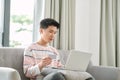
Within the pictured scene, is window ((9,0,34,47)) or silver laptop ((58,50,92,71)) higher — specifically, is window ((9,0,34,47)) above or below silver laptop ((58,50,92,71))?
above

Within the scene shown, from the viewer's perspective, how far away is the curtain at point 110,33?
3.11 metres

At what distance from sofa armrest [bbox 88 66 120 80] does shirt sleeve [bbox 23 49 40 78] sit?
0.70m

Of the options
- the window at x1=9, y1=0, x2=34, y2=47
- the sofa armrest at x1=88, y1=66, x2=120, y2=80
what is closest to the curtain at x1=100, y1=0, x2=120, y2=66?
the sofa armrest at x1=88, y1=66, x2=120, y2=80

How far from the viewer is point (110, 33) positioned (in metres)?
3.11

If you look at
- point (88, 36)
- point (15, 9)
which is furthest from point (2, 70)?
point (88, 36)

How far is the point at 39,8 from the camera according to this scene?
2.80 meters

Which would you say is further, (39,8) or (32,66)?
(39,8)

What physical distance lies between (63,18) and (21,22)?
56 centimetres

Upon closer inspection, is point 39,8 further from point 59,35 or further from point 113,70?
point 113,70

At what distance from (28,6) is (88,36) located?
92 centimetres

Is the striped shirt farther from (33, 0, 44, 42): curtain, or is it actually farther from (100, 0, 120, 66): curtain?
(100, 0, 120, 66): curtain

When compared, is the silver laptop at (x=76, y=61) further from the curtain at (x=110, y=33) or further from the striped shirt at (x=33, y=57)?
the curtain at (x=110, y=33)

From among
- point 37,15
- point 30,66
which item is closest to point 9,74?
point 30,66

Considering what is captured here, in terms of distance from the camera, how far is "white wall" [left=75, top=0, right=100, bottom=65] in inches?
122
